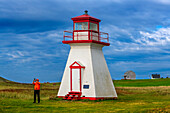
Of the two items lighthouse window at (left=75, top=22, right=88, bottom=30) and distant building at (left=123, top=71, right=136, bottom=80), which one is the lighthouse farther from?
distant building at (left=123, top=71, right=136, bottom=80)

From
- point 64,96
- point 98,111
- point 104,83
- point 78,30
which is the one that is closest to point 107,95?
point 104,83

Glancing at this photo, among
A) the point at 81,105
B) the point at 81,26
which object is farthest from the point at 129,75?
the point at 81,105

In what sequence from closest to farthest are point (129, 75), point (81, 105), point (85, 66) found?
point (81, 105) < point (85, 66) < point (129, 75)

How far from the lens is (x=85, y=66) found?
29.3 m

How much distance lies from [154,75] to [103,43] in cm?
9938

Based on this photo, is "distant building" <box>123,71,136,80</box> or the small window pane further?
"distant building" <box>123,71,136,80</box>

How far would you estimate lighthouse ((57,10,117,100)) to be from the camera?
28734mm

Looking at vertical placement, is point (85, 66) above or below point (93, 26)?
below

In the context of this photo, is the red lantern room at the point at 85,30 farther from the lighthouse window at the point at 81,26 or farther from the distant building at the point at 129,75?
the distant building at the point at 129,75

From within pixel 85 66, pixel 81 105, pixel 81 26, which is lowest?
pixel 81 105

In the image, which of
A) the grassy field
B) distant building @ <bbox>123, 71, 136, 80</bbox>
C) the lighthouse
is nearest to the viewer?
the grassy field

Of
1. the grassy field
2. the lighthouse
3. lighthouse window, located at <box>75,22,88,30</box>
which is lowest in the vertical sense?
the grassy field

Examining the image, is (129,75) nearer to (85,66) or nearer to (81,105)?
(85,66)

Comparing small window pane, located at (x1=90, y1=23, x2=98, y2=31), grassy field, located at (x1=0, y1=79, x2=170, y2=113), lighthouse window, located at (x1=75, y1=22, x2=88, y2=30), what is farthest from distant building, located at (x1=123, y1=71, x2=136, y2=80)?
lighthouse window, located at (x1=75, y1=22, x2=88, y2=30)
